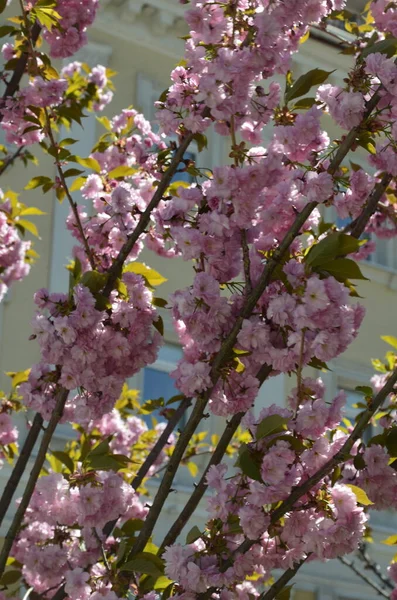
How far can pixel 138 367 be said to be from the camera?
3.18 metres

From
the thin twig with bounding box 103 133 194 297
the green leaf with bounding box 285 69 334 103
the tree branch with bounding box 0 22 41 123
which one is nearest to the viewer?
the green leaf with bounding box 285 69 334 103

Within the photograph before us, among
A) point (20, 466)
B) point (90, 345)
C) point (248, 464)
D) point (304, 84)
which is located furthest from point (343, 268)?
point (20, 466)

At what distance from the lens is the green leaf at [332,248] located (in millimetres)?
2520

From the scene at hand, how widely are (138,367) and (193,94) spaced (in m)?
0.88

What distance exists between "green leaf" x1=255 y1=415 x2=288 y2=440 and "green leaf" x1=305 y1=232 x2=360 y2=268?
0.40 m

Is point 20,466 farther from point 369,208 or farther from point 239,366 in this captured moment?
point 369,208

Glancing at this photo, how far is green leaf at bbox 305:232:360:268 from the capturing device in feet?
8.27

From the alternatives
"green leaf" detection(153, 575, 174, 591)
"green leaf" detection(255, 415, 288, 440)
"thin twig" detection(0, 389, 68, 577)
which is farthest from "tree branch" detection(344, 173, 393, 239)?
"green leaf" detection(153, 575, 174, 591)

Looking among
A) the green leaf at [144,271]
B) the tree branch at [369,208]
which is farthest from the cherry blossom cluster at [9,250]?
the tree branch at [369,208]

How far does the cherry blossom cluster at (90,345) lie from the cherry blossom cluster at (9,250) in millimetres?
2317

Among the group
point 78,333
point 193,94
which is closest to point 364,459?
point 78,333

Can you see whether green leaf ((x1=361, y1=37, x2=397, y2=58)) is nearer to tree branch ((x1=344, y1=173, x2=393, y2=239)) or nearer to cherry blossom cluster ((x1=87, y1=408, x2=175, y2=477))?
tree branch ((x1=344, y1=173, x2=393, y2=239))

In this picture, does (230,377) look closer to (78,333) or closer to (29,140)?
(78,333)

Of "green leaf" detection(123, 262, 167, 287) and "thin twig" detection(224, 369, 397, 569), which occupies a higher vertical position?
"green leaf" detection(123, 262, 167, 287)
